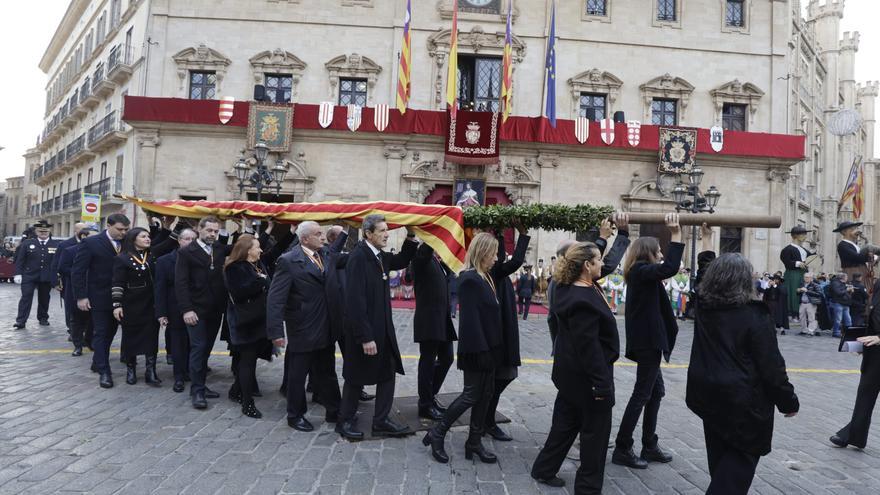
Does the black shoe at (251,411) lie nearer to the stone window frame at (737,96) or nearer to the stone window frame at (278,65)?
the stone window frame at (278,65)

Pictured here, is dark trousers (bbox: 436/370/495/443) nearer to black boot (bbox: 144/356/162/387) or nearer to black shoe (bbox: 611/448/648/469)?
black shoe (bbox: 611/448/648/469)

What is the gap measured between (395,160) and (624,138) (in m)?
8.98

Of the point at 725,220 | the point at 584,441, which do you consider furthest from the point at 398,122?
the point at 584,441

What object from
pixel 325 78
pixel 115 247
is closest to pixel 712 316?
pixel 115 247

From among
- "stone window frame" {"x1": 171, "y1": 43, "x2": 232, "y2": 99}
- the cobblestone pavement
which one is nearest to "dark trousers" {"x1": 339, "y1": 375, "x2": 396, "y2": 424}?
the cobblestone pavement

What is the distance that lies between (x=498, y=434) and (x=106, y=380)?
483 cm

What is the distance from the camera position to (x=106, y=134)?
24.2m

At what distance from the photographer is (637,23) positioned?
21.8 metres

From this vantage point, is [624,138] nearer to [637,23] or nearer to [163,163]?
[637,23]

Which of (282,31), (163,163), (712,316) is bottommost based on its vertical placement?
(712,316)

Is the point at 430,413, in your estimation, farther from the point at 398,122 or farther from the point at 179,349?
the point at 398,122

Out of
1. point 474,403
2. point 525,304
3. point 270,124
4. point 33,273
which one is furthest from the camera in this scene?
point 270,124

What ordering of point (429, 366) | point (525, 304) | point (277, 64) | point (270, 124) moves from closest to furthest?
point (429, 366) < point (525, 304) < point (270, 124) < point (277, 64)

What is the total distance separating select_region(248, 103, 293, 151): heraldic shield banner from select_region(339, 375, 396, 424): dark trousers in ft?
54.2
